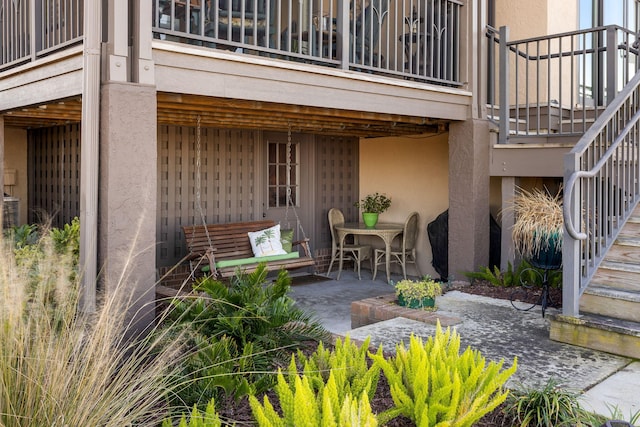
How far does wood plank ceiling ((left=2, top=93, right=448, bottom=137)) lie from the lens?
512 centimetres

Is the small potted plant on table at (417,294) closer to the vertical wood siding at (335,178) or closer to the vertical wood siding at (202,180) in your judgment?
the vertical wood siding at (202,180)

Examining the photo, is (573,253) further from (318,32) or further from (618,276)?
(318,32)

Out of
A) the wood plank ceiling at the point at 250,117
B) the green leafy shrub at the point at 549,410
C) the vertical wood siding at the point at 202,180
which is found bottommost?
the green leafy shrub at the point at 549,410

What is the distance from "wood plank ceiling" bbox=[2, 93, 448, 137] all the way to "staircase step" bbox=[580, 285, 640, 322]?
2661 mm

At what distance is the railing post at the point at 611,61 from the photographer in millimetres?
5723

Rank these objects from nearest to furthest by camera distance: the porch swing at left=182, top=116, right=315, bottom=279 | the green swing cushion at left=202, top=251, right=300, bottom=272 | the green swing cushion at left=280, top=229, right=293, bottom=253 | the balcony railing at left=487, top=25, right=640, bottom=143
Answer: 1. the green swing cushion at left=202, top=251, right=300, bottom=272
2. the porch swing at left=182, top=116, right=315, bottom=279
3. the balcony railing at left=487, top=25, right=640, bottom=143
4. the green swing cushion at left=280, top=229, right=293, bottom=253

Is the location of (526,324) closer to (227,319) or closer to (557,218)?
(557,218)

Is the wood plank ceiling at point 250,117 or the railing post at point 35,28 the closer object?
the railing post at point 35,28

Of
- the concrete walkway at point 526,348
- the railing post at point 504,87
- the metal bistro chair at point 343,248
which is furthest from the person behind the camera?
the metal bistro chair at point 343,248

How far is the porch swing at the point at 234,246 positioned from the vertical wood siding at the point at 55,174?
178 centimetres

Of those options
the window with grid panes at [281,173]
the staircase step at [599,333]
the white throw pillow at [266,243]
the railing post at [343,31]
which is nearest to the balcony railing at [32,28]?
the railing post at [343,31]

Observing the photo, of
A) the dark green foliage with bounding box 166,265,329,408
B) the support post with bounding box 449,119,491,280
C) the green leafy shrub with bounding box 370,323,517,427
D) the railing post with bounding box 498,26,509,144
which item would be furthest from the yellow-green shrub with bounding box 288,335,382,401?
the railing post with bounding box 498,26,509,144

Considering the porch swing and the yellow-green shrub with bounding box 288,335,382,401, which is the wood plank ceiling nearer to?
the porch swing

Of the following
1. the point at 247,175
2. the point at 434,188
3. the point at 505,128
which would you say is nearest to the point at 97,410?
the point at 505,128
